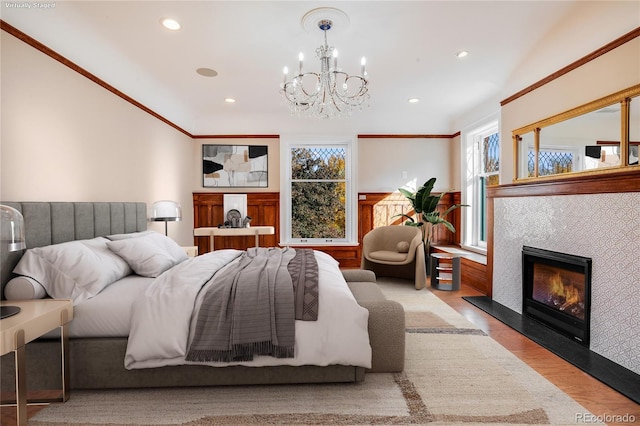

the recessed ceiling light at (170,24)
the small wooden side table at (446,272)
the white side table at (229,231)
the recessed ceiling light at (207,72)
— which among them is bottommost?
the small wooden side table at (446,272)

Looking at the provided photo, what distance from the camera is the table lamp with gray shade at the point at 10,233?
5.26ft

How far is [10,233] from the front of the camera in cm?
→ 163

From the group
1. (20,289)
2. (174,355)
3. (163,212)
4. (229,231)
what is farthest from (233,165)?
(174,355)

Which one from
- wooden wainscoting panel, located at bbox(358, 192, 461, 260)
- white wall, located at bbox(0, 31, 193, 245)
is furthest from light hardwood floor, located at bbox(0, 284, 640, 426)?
wooden wainscoting panel, located at bbox(358, 192, 461, 260)

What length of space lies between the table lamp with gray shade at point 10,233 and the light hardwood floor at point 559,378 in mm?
588

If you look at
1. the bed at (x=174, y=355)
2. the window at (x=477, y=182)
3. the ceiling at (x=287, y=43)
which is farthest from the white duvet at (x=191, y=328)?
the window at (x=477, y=182)

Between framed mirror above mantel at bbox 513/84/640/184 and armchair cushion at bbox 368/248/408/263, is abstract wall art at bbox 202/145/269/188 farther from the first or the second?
framed mirror above mantel at bbox 513/84/640/184

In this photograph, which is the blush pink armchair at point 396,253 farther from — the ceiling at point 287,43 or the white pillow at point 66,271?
the white pillow at point 66,271

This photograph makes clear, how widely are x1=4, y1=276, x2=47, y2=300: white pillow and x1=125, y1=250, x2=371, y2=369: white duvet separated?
60 centimetres

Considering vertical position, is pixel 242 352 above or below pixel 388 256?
below

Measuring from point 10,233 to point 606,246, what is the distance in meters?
3.67

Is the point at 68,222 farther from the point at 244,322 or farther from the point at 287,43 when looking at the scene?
the point at 287,43

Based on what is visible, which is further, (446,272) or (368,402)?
(446,272)

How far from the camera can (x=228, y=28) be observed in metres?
2.80
